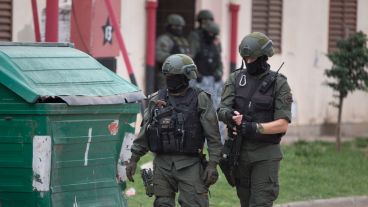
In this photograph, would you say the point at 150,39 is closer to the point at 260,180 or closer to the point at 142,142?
the point at 142,142

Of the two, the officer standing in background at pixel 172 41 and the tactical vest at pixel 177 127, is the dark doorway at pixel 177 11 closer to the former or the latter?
the officer standing in background at pixel 172 41

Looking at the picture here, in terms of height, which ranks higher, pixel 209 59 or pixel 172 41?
pixel 172 41

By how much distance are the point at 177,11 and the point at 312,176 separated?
5.03 meters

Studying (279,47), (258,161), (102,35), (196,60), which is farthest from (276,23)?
(258,161)

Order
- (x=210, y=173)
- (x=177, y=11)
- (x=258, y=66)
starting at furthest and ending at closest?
(x=177, y=11)
(x=258, y=66)
(x=210, y=173)

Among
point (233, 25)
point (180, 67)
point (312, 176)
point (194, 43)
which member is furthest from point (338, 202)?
point (233, 25)

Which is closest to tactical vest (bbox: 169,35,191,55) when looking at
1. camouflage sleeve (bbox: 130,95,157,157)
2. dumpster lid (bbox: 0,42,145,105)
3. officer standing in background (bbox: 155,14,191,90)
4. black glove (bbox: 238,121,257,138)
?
officer standing in background (bbox: 155,14,191,90)

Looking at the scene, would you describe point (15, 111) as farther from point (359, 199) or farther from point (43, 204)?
point (359, 199)

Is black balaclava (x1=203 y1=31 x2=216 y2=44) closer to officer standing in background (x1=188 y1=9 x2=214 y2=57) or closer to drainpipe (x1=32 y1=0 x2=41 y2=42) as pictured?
officer standing in background (x1=188 y1=9 x2=214 y2=57)

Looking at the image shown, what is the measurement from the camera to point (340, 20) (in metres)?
17.9

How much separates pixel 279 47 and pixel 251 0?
1031mm

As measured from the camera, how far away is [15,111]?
695 centimetres

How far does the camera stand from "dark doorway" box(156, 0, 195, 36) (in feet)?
53.7

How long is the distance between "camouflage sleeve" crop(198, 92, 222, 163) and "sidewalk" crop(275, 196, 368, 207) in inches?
126
